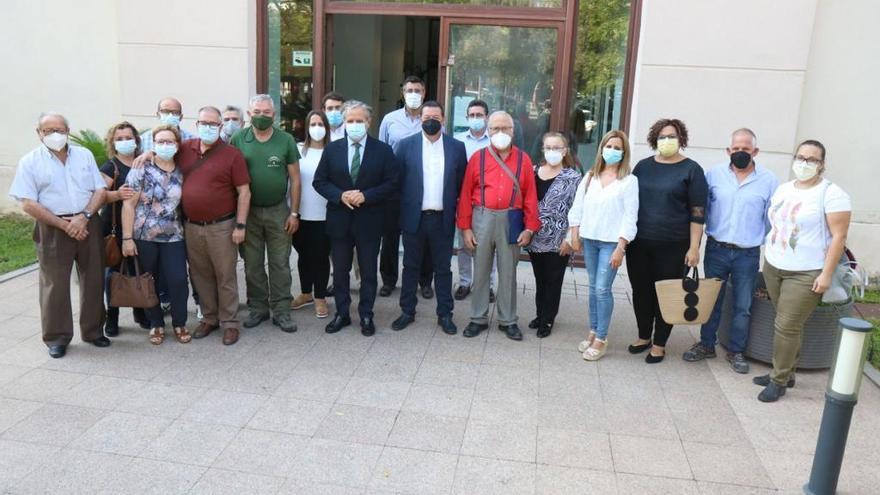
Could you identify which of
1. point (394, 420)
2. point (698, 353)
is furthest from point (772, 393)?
point (394, 420)

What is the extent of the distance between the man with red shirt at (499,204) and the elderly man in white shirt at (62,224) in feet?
9.21

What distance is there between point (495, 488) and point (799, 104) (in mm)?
5794

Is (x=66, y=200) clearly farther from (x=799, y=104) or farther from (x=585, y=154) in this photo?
(x=799, y=104)

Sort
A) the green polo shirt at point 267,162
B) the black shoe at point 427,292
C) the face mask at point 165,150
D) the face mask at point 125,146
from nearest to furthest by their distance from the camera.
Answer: the face mask at point 165,150
the face mask at point 125,146
the green polo shirt at point 267,162
the black shoe at point 427,292

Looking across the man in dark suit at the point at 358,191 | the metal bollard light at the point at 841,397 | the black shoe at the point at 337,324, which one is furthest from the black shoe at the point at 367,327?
the metal bollard light at the point at 841,397

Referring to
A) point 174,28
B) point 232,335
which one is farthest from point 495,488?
point 174,28

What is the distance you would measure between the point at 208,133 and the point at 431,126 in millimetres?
1728

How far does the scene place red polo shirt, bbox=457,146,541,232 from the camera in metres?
5.38

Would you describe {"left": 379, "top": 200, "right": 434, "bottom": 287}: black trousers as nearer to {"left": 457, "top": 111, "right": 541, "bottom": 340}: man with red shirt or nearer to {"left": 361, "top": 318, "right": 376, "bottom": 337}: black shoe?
{"left": 361, "top": 318, "right": 376, "bottom": 337}: black shoe

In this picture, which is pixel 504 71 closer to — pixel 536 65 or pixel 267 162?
pixel 536 65

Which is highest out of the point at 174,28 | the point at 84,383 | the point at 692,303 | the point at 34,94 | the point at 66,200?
the point at 174,28

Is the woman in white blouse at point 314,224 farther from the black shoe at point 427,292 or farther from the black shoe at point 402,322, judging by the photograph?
the black shoe at point 427,292

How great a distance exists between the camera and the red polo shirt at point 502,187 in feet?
17.7

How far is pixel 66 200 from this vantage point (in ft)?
15.6
